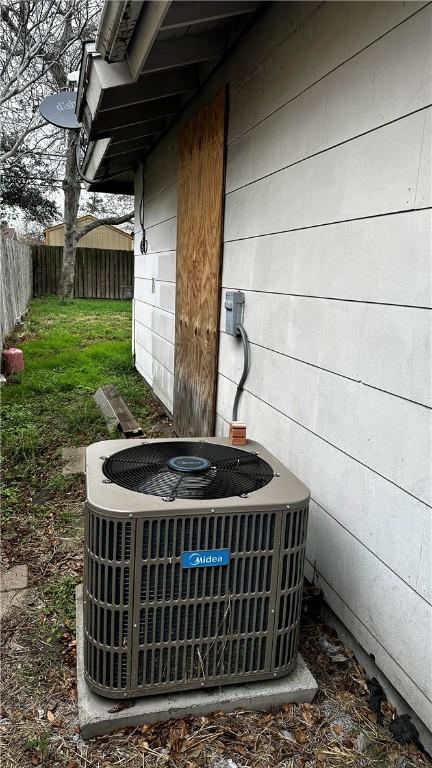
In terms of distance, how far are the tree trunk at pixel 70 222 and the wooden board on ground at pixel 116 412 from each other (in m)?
13.0

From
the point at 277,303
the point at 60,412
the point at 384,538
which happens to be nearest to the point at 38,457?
the point at 60,412

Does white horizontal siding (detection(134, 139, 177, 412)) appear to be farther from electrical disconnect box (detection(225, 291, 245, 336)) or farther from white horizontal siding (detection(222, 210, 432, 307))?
white horizontal siding (detection(222, 210, 432, 307))

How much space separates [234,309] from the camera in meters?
3.21

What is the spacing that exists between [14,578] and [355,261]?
2.18 m

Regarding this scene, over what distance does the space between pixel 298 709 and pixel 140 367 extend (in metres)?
5.75

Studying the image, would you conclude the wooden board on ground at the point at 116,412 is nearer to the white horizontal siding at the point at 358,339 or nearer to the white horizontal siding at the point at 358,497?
the white horizontal siding at the point at 358,497

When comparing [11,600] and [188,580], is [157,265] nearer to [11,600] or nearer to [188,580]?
[11,600]

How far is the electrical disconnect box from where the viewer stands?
10.4 ft

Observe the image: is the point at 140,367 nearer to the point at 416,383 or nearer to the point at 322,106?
the point at 322,106

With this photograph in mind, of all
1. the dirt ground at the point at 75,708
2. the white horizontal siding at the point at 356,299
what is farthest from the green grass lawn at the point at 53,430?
the white horizontal siding at the point at 356,299

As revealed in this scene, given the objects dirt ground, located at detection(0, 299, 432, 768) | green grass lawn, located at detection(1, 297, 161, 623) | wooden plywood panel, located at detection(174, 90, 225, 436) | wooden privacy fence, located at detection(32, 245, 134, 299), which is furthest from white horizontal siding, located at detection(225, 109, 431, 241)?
wooden privacy fence, located at detection(32, 245, 134, 299)

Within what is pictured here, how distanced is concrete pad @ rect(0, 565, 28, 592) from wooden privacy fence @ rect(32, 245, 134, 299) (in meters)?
16.5

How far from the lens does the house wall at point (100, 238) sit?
34625mm

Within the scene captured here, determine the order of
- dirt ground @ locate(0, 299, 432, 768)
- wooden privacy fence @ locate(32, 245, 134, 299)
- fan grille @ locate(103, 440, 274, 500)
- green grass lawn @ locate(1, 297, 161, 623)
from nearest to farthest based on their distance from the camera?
dirt ground @ locate(0, 299, 432, 768), fan grille @ locate(103, 440, 274, 500), green grass lawn @ locate(1, 297, 161, 623), wooden privacy fence @ locate(32, 245, 134, 299)
